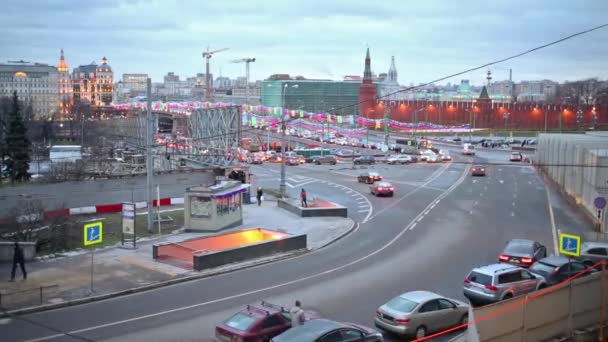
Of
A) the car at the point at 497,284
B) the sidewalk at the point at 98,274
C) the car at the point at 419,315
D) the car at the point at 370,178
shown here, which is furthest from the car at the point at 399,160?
the car at the point at 419,315

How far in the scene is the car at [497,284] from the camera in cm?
1550

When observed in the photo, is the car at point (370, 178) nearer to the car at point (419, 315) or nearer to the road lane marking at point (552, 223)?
the road lane marking at point (552, 223)

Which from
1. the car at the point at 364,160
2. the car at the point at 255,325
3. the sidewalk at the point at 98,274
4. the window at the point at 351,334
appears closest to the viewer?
the window at the point at 351,334

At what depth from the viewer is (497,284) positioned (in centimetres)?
1558

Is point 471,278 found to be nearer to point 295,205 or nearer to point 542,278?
point 542,278

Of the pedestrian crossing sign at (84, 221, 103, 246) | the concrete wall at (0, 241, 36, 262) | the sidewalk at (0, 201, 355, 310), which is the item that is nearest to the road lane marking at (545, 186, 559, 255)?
the sidewalk at (0, 201, 355, 310)

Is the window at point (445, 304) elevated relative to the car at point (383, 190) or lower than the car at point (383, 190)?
elevated

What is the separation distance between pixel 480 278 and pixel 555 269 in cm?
318

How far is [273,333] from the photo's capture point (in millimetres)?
12492

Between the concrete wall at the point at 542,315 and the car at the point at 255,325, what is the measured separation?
152 inches

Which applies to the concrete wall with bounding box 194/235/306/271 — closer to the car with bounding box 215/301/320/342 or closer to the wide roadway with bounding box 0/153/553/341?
the wide roadway with bounding box 0/153/553/341

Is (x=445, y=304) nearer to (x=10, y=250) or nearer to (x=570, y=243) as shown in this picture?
(x=570, y=243)

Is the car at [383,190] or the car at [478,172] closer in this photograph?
the car at [383,190]

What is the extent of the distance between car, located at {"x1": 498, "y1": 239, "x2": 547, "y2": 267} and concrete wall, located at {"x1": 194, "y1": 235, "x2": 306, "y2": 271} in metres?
7.48
